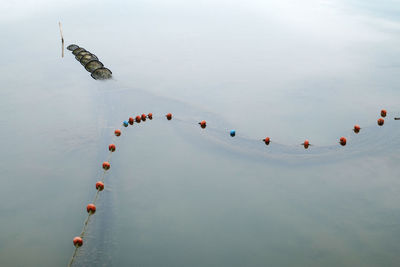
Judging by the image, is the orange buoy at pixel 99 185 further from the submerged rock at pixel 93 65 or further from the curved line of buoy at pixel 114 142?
the submerged rock at pixel 93 65

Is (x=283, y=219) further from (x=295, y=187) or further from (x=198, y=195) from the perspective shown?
(x=198, y=195)

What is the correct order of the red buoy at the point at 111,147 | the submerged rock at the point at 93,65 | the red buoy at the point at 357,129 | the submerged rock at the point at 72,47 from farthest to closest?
the submerged rock at the point at 72,47, the submerged rock at the point at 93,65, the red buoy at the point at 357,129, the red buoy at the point at 111,147

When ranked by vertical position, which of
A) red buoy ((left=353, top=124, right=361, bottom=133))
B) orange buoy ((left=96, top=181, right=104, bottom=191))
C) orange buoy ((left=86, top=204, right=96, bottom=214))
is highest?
red buoy ((left=353, top=124, right=361, bottom=133))

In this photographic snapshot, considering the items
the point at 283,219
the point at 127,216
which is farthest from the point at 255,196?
the point at 127,216

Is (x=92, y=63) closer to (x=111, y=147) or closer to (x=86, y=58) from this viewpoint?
(x=86, y=58)

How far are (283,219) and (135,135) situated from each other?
6966 mm

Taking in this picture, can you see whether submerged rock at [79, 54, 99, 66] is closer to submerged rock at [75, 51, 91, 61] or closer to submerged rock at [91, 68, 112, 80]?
submerged rock at [75, 51, 91, 61]

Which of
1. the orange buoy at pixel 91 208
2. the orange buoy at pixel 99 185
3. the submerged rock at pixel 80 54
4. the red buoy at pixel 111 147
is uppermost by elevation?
the submerged rock at pixel 80 54

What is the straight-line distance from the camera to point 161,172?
1282 centimetres

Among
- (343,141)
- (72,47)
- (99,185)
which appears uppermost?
→ (72,47)

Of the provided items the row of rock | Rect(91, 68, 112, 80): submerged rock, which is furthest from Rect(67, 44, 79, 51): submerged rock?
Rect(91, 68, 112, 80): submerged rock

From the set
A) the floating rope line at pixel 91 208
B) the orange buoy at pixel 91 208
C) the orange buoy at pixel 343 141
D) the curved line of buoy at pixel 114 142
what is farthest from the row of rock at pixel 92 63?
the orange buoy at pixel 343 141

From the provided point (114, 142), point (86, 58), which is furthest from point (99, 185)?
point (86, 58)

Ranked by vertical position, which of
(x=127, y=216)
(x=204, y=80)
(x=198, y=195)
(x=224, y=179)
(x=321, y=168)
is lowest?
(x=127, y=216)
